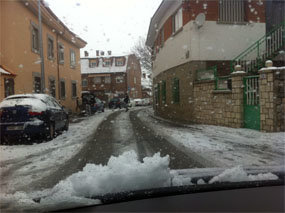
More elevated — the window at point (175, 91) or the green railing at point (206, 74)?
the green railing at point (206, 74)

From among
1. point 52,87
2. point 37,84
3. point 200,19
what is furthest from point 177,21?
point 37,84

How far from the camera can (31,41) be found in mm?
9102

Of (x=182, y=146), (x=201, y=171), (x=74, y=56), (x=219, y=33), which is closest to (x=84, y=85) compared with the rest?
(x=74, y=56)

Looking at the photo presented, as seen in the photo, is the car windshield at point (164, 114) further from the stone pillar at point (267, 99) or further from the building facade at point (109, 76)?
the building facade at point (109, 76)

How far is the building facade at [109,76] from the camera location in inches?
1396

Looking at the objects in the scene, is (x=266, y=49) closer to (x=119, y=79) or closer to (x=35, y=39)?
(x=35, y=39)

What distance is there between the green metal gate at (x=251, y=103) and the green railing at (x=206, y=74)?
1995 millimetres

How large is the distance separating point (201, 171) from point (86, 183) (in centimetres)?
119

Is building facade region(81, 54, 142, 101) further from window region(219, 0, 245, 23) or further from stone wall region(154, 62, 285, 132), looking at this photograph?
window region(219, 0, 245, 23)

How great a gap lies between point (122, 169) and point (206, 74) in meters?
9.67

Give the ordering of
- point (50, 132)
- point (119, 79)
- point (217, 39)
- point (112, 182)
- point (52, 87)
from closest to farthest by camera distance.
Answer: point (112, 182) → point (50, 132) → point (217, 39) → point (52, 87) → point (119, 79)

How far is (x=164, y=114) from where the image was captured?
17312mm

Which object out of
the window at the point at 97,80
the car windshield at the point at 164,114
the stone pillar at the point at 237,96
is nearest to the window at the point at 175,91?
the car windshield at the point at 164,114

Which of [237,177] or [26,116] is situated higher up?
[26,116]
